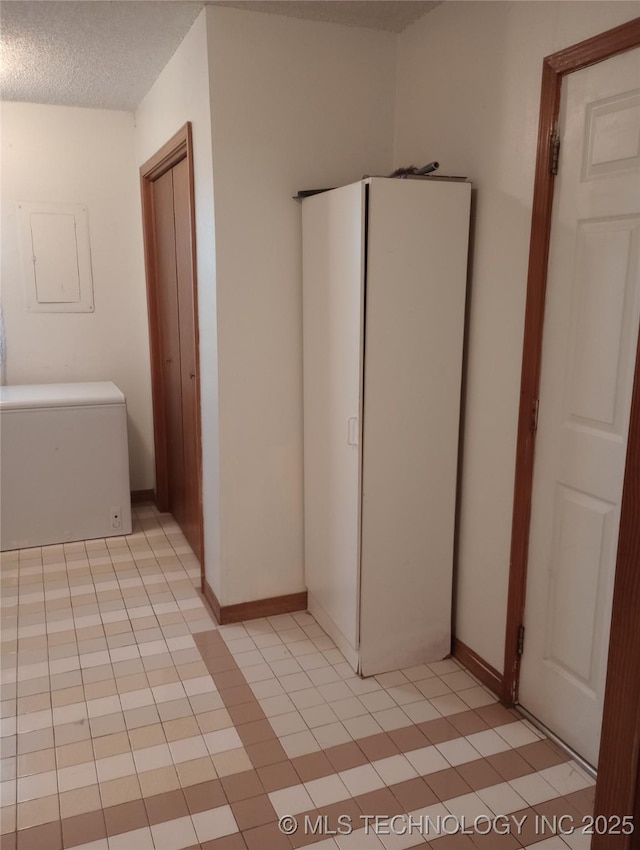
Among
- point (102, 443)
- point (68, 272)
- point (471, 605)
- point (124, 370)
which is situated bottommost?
point (471, 605)

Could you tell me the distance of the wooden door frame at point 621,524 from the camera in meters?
1.13

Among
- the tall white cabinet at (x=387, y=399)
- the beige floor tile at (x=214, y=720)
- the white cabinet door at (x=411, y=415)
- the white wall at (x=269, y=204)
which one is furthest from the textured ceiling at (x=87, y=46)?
the beige floor tile at (x=214, y=720)

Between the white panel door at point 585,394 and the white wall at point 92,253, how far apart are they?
284 centimetres

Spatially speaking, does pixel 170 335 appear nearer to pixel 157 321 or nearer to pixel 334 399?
pixel 157 321

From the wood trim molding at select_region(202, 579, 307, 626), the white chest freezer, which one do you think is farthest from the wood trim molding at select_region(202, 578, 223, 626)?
the white chest freezer

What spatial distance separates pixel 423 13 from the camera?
2.50 meters

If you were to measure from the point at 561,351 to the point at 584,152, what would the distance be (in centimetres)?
56

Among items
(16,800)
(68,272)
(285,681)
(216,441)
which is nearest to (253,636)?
(285,681)

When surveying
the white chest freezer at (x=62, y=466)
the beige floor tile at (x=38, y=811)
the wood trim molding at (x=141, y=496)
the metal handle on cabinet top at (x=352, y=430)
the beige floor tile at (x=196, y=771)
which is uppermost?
the metal handle on cabinet top at (x=352, y=430)

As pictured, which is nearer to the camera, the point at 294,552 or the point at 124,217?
the point at 294,552

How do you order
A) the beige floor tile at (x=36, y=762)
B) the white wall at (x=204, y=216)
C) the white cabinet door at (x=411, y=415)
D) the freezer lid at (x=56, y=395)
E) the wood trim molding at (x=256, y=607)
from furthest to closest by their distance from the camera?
the freezer lid at (x=56, y=395)
the wood trim molding at (x=256, y=607)
the white wall at (x=204, y=216)
the white cabinet door at (x=411, y=415)
the beige floor tile at (x=36, y=762)

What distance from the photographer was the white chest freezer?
3520 mm

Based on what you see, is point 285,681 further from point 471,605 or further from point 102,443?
point 102,443

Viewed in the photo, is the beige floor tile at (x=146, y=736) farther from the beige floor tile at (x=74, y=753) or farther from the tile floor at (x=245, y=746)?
the beige floor tile at (x=74, y=753)
